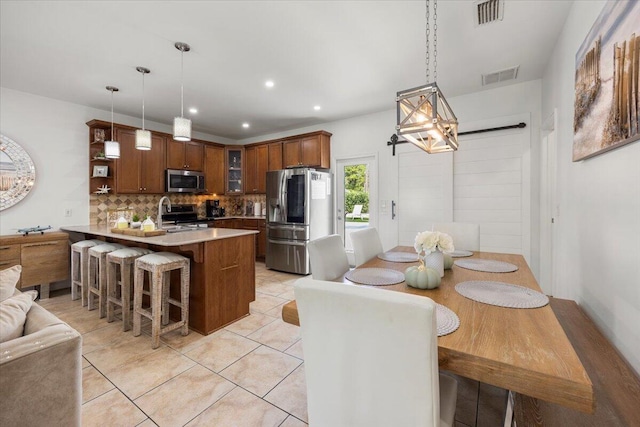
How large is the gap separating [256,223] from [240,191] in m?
0.92

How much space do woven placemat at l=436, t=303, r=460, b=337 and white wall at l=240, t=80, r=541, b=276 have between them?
3089 millimetres

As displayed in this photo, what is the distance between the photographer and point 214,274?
259cm

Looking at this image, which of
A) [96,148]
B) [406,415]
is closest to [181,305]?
[406,415]

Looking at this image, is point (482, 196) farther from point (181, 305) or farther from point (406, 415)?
point (181, 305)

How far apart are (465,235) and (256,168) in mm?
4180

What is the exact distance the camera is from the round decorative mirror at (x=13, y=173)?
3.42m

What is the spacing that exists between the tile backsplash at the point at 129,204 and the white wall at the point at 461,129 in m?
2.31

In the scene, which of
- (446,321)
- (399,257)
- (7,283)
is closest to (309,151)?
(399,257)

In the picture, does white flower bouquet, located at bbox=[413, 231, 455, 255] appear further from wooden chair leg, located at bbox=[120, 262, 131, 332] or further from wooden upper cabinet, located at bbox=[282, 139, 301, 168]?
wooden upper cabinet, located at bbox=[282, 139, 301, 168]

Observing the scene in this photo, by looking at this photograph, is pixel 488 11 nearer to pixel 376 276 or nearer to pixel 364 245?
pixel 364 245

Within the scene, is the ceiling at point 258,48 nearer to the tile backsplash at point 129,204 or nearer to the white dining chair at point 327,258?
the tile backsplash at point 129,204

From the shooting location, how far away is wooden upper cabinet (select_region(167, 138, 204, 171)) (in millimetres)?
4867

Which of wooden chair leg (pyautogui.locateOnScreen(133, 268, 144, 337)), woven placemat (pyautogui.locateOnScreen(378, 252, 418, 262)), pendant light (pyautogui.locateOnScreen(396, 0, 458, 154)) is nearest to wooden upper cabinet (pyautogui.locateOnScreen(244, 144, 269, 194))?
wooden chair leg (pyautogui.locateOnScreen(133, 268, 144, 337))

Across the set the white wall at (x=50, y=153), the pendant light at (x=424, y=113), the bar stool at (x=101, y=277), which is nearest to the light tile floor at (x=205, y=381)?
the bar stool at (x=101, y=277)
